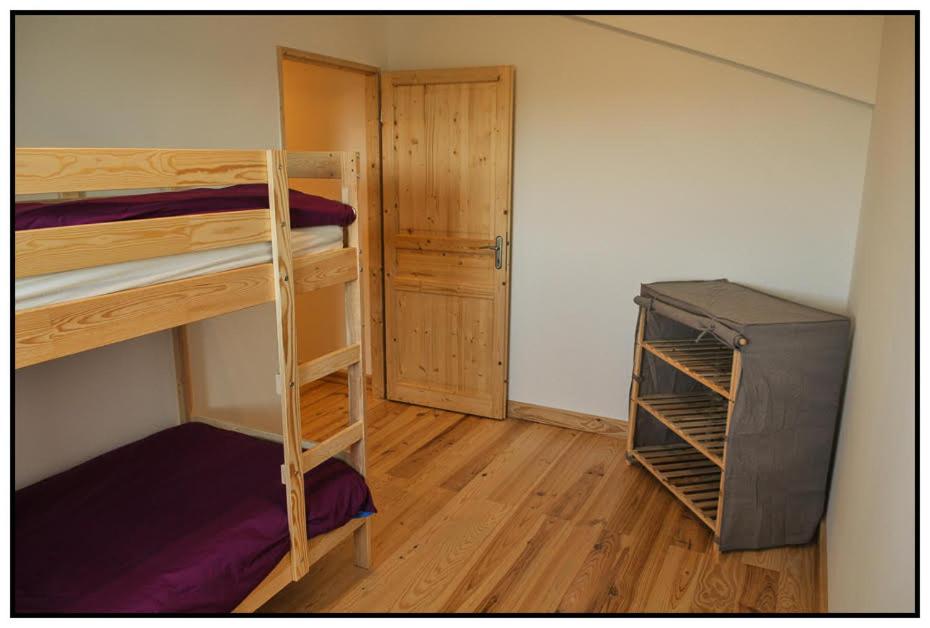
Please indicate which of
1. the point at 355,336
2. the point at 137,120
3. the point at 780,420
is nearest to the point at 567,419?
the point at 780,420

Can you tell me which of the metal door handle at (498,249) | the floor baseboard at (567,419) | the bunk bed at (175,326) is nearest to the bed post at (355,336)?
the bunk bed at (175,326)

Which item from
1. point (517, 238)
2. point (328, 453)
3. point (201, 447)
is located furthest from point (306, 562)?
point (517, 238)

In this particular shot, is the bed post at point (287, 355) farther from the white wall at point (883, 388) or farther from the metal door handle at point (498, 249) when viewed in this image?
the metal door handle at point (498, 249)

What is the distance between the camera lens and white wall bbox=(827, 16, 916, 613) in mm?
1511

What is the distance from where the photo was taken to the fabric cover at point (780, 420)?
2.63 meters

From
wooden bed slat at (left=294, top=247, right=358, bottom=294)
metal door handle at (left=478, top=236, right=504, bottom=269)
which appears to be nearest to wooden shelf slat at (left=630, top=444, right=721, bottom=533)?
metal door handle at (left=478, top=236, right=504, bottom=269)

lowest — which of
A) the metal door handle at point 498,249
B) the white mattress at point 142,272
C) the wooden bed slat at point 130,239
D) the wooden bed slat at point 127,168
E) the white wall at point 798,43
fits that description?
the metal door handle at point 498,249

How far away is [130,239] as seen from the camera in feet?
5.60

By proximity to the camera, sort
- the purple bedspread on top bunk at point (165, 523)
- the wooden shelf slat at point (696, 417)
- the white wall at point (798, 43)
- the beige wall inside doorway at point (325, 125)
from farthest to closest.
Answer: the beige wall inside doorway at point (325, 125) → the wooden shelf slat at point (696, 417) → the white wall at point (798, 43) → the purple bedspread on top bunk at point (165, 523)

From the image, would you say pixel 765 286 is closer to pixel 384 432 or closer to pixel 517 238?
pixel 517 238

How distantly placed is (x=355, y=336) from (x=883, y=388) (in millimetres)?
1657

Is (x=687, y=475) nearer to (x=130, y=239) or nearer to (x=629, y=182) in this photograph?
(x=629, y=182)

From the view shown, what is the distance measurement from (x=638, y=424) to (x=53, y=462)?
258cm

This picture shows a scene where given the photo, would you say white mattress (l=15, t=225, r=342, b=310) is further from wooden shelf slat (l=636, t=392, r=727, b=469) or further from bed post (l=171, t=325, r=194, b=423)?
wooden shelf slat (l=636, t=392, r=727, b=469)
